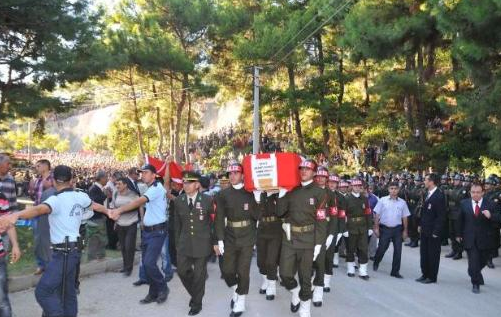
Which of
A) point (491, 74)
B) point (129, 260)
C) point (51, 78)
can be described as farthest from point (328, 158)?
point (129, 260)

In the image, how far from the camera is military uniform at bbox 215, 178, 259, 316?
265 inches

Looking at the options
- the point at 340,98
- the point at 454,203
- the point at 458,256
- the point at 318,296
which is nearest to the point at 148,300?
the point at 318,296

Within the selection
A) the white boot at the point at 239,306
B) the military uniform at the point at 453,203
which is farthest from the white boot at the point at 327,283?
the military uniform at the point at 453,203

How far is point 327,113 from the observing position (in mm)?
29656

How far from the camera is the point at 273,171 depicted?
21.6ft

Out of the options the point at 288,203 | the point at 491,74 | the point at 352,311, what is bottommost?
the point at 352,311

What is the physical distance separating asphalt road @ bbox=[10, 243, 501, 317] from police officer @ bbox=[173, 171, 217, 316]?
0.38 metres

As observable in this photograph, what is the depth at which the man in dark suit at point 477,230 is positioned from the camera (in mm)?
8328

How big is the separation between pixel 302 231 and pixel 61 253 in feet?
9.52

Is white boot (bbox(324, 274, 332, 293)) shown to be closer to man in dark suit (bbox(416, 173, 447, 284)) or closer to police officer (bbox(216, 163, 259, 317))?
police officer (bbox(216, 163, 259, 317))

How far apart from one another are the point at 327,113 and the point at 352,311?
23.4m

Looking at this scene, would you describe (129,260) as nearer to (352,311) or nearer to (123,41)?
(352,311)

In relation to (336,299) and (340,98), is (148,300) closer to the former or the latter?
(336,299)

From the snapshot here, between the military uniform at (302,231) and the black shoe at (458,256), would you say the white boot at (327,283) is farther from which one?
the black shoe at (458,256)
